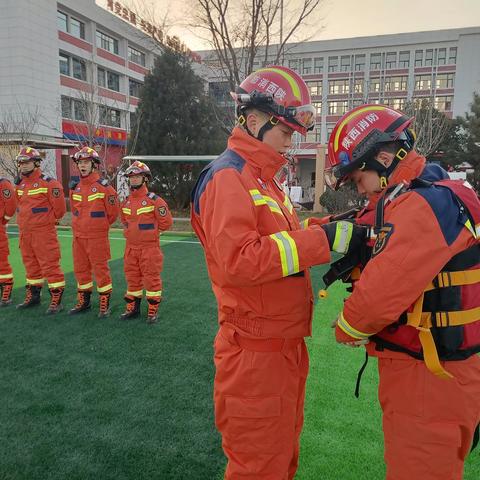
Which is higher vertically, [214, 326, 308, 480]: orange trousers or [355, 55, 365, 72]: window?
[355, 55, 365, 72]: window

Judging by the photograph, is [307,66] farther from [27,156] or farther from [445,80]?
[27,156]

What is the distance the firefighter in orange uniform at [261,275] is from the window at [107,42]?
1556 inches

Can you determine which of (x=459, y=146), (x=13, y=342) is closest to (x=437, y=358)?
(x=13, y=342)

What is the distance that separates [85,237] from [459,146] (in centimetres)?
3056

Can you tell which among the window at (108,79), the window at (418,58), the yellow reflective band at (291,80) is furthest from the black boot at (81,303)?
the window at (418,58)

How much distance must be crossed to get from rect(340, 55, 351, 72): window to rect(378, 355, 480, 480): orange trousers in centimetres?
6033

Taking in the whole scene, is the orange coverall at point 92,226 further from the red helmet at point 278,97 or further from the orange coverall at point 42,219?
the red helmet at point 278,97

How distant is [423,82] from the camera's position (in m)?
54.7

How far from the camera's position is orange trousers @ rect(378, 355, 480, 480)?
182 centimetres

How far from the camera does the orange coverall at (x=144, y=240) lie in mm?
6176

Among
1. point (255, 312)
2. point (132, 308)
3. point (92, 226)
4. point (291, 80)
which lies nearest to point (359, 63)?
point (92, 226)

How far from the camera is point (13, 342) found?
5.34m

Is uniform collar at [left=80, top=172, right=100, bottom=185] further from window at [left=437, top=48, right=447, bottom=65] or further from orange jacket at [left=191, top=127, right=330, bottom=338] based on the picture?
window at [left=437, top=48, right=447, bottom=65]

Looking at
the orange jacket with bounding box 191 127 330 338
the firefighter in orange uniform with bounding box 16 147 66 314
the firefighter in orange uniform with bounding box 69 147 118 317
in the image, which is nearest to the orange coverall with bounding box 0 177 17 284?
the firefighter in orange uniform with bounding box 16 147 66 314
